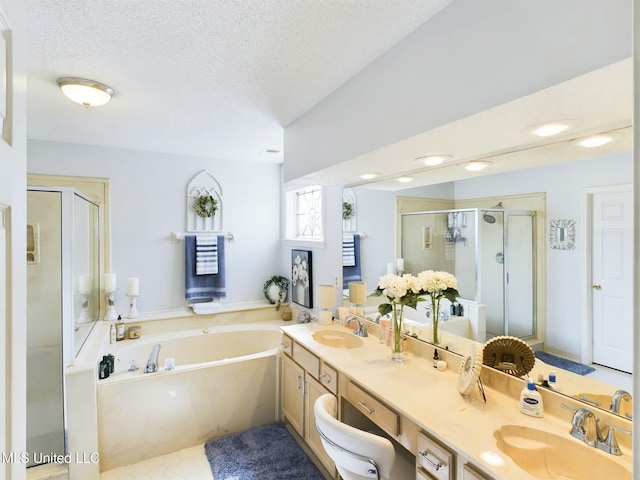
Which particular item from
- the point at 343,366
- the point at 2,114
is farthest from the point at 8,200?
the point at 343,366

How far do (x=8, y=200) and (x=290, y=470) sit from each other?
91.7 inches

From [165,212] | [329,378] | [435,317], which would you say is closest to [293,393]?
Answer: [329,378]

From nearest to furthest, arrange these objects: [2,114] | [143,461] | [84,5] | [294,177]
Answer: [2,114] < [84,5] < [143,461] < [294,177]

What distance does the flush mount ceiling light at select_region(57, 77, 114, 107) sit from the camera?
1923 mm

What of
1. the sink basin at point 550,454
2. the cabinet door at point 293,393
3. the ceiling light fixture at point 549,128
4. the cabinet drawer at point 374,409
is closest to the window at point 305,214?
the cabinet door at point 293,393

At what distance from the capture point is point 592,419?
123 cm

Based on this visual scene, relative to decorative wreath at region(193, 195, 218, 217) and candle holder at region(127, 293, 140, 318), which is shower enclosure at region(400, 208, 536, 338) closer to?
decorative wreath at region(193, 195, 218, 217)

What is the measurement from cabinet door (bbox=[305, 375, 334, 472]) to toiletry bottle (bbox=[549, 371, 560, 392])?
117 centimetres

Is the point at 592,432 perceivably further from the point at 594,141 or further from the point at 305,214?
the point at 305,214

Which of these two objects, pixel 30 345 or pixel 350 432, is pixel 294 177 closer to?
pixel 350 432

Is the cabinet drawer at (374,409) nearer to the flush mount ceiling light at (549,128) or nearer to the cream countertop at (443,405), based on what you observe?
the cream countertop at (443,405)

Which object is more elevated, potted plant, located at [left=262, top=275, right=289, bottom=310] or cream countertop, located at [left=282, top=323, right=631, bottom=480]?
potted plant, located at [left=262, top=275, right=289, bottom=310]

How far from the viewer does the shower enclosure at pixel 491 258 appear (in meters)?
1.65

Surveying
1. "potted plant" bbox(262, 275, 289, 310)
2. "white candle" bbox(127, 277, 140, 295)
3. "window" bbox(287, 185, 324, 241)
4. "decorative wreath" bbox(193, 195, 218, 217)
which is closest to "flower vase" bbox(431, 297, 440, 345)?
"window" bbox(287, 185, 324, 241)
